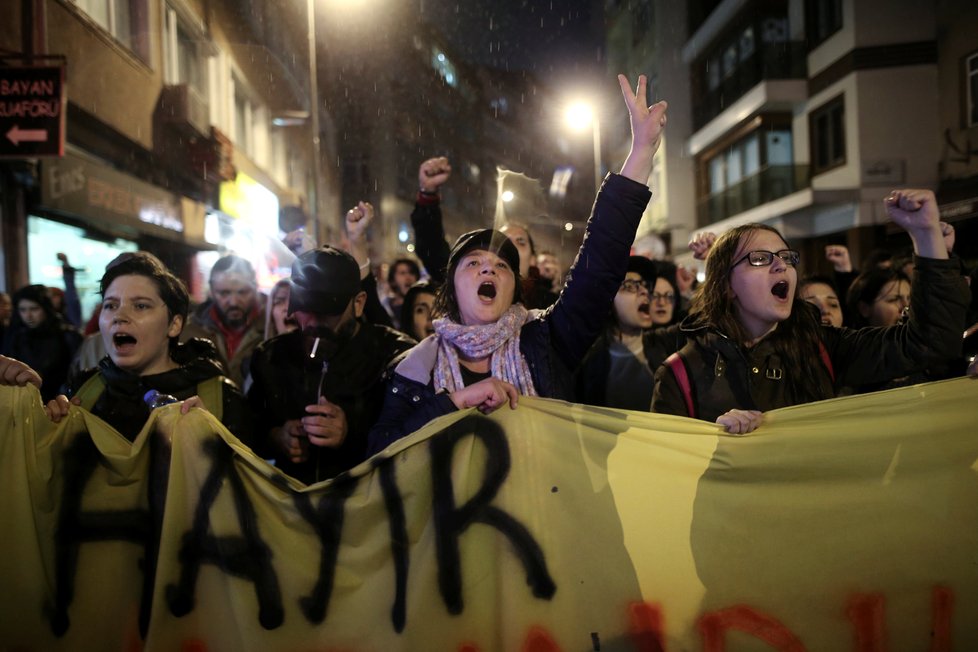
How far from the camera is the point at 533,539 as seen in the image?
7.20ft

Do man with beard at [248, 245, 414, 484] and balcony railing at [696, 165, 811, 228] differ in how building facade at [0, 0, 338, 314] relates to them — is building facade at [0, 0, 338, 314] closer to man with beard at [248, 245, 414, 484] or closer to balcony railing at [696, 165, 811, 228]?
man with beard at [248, 245, 414, 484]

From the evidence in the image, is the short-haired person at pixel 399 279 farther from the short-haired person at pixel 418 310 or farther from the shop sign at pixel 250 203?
the shop sign at pixel 250 203

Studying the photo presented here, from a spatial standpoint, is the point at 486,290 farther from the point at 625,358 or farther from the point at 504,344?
the point at 625,358

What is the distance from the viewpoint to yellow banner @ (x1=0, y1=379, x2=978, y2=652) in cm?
214

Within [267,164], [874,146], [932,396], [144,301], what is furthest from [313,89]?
[932,396]

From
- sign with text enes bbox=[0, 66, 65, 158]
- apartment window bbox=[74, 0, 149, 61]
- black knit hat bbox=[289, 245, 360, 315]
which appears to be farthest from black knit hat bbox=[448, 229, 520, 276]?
apartment window bbox=[74, 0, 149, 61]

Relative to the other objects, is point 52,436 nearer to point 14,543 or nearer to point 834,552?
point 14,543

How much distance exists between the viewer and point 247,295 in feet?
15.4

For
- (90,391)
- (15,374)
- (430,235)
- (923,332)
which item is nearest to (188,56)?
(430,235)

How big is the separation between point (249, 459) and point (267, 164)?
78.9ft

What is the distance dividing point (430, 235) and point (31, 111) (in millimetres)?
5792

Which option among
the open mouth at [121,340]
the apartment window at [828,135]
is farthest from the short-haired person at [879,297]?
the apartment window at [828,135]

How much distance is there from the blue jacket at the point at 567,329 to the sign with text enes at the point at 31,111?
6.57m

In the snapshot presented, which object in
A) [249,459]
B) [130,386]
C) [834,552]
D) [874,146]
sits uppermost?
[874,146]
